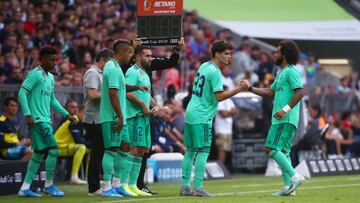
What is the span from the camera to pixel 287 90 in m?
15.5

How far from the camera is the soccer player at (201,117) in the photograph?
1530cm

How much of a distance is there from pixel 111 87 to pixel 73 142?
5.34 m

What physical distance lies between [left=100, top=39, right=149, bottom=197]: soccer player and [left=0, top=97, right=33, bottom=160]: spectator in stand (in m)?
3.43

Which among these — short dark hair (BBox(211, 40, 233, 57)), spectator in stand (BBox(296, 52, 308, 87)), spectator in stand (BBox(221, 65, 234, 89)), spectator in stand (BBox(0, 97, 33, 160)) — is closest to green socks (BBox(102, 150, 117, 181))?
short dark hair (BBox(211, 40, 233, 57))

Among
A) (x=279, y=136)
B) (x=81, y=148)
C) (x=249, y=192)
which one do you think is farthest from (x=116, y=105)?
(x=81, y=148)

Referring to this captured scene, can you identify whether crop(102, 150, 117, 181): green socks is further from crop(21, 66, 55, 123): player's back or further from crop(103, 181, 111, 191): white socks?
crop(21, 66, 55, 123): player's back

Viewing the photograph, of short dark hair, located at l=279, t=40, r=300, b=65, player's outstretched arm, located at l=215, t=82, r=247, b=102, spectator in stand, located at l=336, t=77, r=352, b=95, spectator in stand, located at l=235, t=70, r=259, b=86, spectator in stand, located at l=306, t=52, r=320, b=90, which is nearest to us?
player's outstretched arm, located at l=215, t=82, r=247, b=102

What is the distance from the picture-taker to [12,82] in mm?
20969

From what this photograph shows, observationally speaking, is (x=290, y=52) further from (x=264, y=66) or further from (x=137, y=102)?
(x=264, y=66)

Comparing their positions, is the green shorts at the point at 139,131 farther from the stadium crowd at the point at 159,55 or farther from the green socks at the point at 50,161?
the stadium crowd at the point at 159,55

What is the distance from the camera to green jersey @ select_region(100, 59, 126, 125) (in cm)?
1527

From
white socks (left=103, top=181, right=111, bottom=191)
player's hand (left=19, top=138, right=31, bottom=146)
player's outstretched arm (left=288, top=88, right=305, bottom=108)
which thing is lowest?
white socks (left=103, top=181, right=111, bottom=191)

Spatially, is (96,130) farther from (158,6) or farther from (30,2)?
(30,2)

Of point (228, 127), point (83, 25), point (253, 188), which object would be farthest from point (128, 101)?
point (83, 25)
